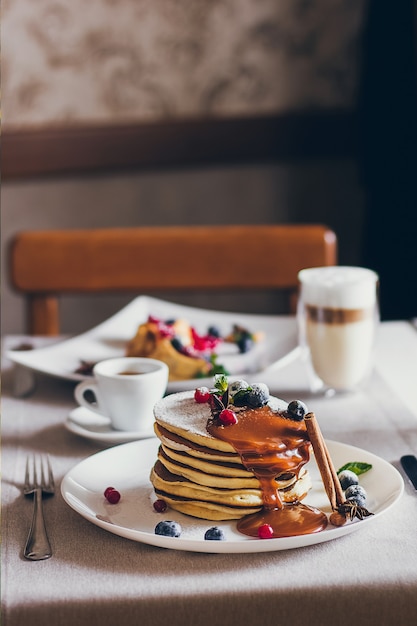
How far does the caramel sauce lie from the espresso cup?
0.28 m

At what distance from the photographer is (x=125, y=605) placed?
2.59 ft

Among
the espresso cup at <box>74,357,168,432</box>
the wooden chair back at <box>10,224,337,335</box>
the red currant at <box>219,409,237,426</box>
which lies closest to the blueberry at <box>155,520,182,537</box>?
the red currant at <box>219,409,237,426</box>

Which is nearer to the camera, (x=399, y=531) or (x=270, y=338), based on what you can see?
(x=399, y=531)

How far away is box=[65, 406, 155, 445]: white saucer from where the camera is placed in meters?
1.19

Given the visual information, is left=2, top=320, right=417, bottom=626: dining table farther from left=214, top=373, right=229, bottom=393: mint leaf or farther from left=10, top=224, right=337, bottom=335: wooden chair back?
left=10, top=224, right=337, bottom=335: wooden chair back

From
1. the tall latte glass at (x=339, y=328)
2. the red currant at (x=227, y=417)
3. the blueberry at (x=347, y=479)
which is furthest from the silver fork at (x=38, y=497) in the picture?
the tall latte glass at (x=339, y=328)

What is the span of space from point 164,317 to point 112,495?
0.85 metres

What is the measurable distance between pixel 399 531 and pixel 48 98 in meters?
2.40

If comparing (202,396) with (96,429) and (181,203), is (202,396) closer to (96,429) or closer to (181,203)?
(96,429)

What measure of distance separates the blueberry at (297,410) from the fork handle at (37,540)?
0.29 m

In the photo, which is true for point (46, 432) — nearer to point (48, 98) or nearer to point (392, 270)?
point (392, 270)

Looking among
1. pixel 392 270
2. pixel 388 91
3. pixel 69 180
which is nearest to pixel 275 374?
pixel 392 270

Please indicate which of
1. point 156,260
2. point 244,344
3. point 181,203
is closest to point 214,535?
point 244,344

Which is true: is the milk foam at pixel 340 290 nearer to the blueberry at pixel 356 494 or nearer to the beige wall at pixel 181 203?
the blueberry at pixel 356 494
